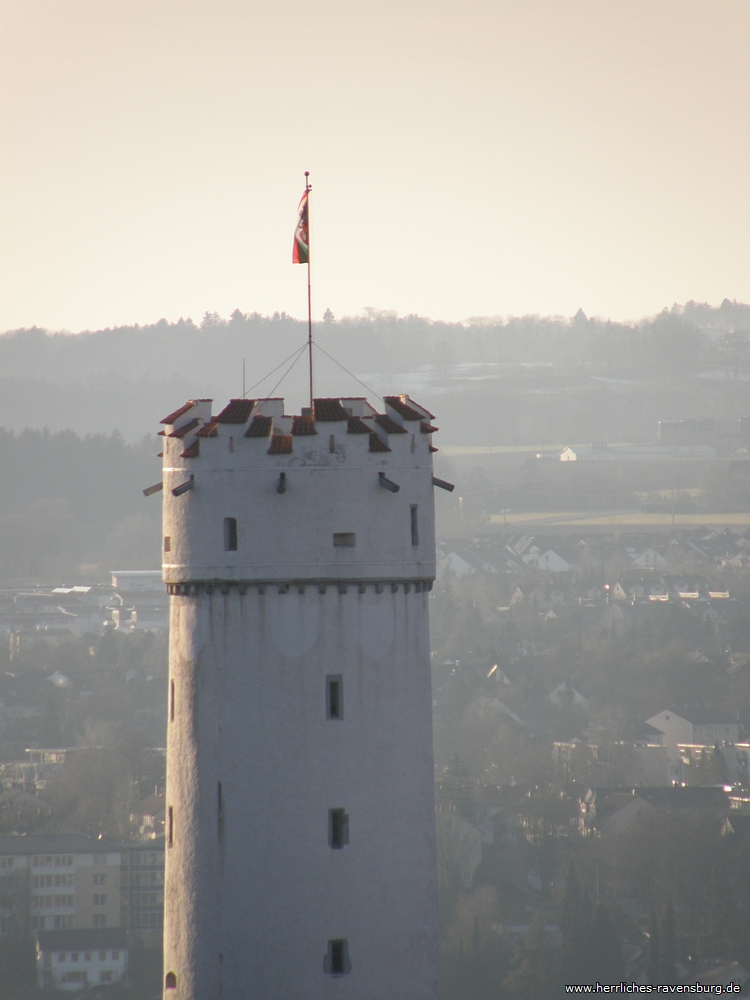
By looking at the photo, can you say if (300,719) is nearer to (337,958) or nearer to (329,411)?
(337,958)

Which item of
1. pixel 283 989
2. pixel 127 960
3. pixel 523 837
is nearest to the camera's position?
pixel 283 989

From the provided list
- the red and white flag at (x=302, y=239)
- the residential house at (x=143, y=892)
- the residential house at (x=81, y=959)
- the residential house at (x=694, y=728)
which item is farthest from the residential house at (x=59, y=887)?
the red and white flag at (x=302, y=239)

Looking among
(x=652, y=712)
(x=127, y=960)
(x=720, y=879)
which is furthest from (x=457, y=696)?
(x=127, y=960)

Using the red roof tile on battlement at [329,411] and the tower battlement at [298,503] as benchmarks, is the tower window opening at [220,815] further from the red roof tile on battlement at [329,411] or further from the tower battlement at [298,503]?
the red roof tile on battlement at [329,411]

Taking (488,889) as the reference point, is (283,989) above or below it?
above

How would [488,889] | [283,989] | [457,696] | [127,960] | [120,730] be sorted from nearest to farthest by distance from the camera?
[283,989] → [127,960] → [488,889] → [120,730] → [457,696]

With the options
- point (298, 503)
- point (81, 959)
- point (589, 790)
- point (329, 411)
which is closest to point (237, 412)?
point (329, 411)

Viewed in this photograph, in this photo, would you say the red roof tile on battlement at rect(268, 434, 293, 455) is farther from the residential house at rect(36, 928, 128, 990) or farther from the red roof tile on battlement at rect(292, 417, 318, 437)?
the residential house at rect(36, 928, 128, 990)

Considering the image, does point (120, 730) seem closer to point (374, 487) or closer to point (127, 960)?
point (127, 960)
